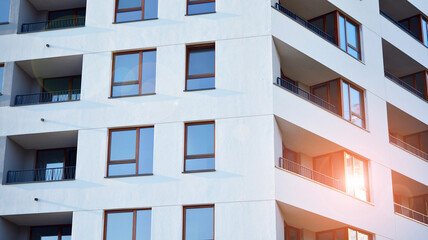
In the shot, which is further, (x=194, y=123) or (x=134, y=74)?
(x=134, y=74)

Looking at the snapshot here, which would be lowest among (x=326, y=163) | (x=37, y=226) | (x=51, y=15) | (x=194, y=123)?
(x=37, y=226)

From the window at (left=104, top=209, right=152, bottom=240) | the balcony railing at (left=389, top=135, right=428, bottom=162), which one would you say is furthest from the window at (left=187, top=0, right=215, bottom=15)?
the balcony railing at (left=389, top=135, right=428, bottom=162)

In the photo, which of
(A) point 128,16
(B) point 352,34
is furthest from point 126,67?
(B) point 352,34

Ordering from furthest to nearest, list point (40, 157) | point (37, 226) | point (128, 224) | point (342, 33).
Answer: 1. point (342, 33)
2. point (40, 157)
3. point (37, 226)
4. point (128, 224)

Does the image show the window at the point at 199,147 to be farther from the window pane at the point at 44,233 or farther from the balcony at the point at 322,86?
the window pane at the point at 44,233

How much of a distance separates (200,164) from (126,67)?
547 cm

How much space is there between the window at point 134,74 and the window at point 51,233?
5944 mm

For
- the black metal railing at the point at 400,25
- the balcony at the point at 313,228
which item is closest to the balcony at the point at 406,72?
the black metal railing at the point at 400,25

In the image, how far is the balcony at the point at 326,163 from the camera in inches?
1260

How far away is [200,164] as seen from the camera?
29141 millimetres

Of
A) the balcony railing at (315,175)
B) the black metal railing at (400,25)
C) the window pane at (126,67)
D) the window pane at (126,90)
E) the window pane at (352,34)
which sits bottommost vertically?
the balcony railing at (315,175)

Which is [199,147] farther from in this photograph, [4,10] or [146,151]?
[4,10]

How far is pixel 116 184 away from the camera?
29.4 m

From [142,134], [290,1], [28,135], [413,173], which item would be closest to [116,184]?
[142,134]
